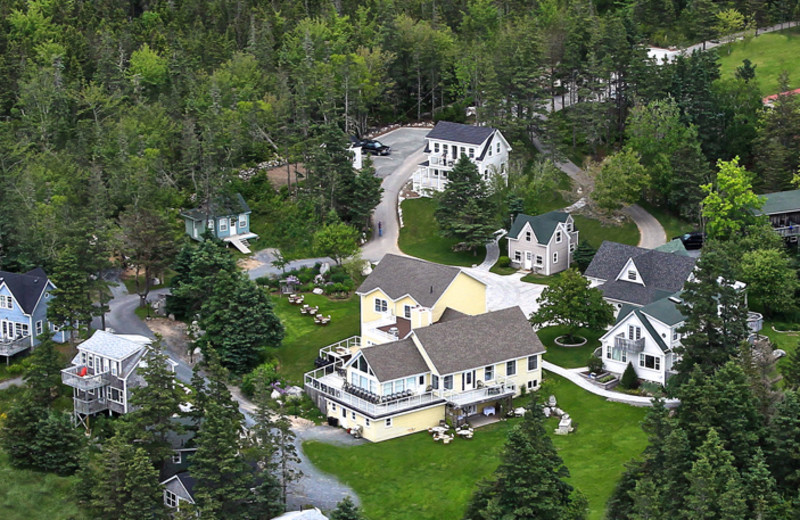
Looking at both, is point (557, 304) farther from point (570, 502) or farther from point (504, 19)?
point (504, 19)

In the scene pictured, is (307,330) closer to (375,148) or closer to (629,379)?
(629,379)

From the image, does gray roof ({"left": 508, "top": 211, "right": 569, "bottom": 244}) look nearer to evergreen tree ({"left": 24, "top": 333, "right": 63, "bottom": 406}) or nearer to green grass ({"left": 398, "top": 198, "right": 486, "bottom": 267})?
green grass ({"left": 398, "top": 198, "right": 486, "bottom": 267})

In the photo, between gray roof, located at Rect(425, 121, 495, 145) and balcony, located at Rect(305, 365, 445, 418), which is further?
gray roof, located at Rect(425, 121, 495, 145)

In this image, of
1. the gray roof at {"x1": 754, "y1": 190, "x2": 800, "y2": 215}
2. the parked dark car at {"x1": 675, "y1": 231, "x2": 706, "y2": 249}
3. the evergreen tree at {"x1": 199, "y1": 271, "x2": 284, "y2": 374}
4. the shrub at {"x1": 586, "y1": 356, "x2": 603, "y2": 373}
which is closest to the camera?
the shrub at {"x1": 586, "y1": 356, "x2": 603, "y2": 373}

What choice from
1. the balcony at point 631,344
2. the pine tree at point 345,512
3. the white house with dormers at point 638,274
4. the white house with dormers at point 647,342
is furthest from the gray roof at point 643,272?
the pine tree at point 345,512

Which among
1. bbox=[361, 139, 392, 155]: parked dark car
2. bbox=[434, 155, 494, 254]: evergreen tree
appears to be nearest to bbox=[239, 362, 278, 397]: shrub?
bbox=[434, 155, 494, 254]: evergreen tree

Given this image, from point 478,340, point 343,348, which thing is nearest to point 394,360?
point 478,340

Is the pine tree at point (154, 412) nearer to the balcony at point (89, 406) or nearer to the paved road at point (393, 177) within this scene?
the balcony at point (89, 406)
